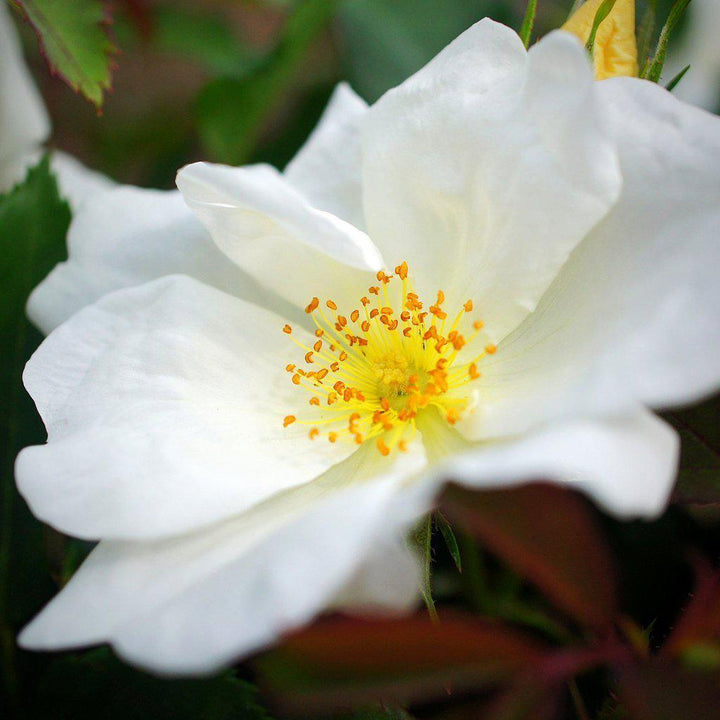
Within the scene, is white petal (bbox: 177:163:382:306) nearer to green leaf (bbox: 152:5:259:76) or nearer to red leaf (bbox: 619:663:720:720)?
red leaf (bbox: 619:663:720:720)

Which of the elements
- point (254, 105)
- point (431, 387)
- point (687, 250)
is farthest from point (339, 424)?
point (254, 105)

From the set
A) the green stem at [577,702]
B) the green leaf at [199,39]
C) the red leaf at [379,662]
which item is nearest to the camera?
the red leaf at [379,662]

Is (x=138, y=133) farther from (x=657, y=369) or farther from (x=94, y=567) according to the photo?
(x=657, y=369)

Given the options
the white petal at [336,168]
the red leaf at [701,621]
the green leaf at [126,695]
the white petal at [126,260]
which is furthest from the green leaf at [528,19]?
the green leaf at [126,695]

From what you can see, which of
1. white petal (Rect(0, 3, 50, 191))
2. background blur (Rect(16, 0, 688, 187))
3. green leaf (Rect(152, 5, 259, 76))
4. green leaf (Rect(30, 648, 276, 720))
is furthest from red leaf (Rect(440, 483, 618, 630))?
Answer: green leaf (Rect(152, 5, 259, 76))

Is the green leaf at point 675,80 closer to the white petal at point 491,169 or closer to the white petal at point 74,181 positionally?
the white petal at point 491,169

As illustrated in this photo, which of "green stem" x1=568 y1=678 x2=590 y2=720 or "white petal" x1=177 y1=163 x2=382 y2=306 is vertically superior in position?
"white petal" x1=177 y1=163 x2=382 y2=306
